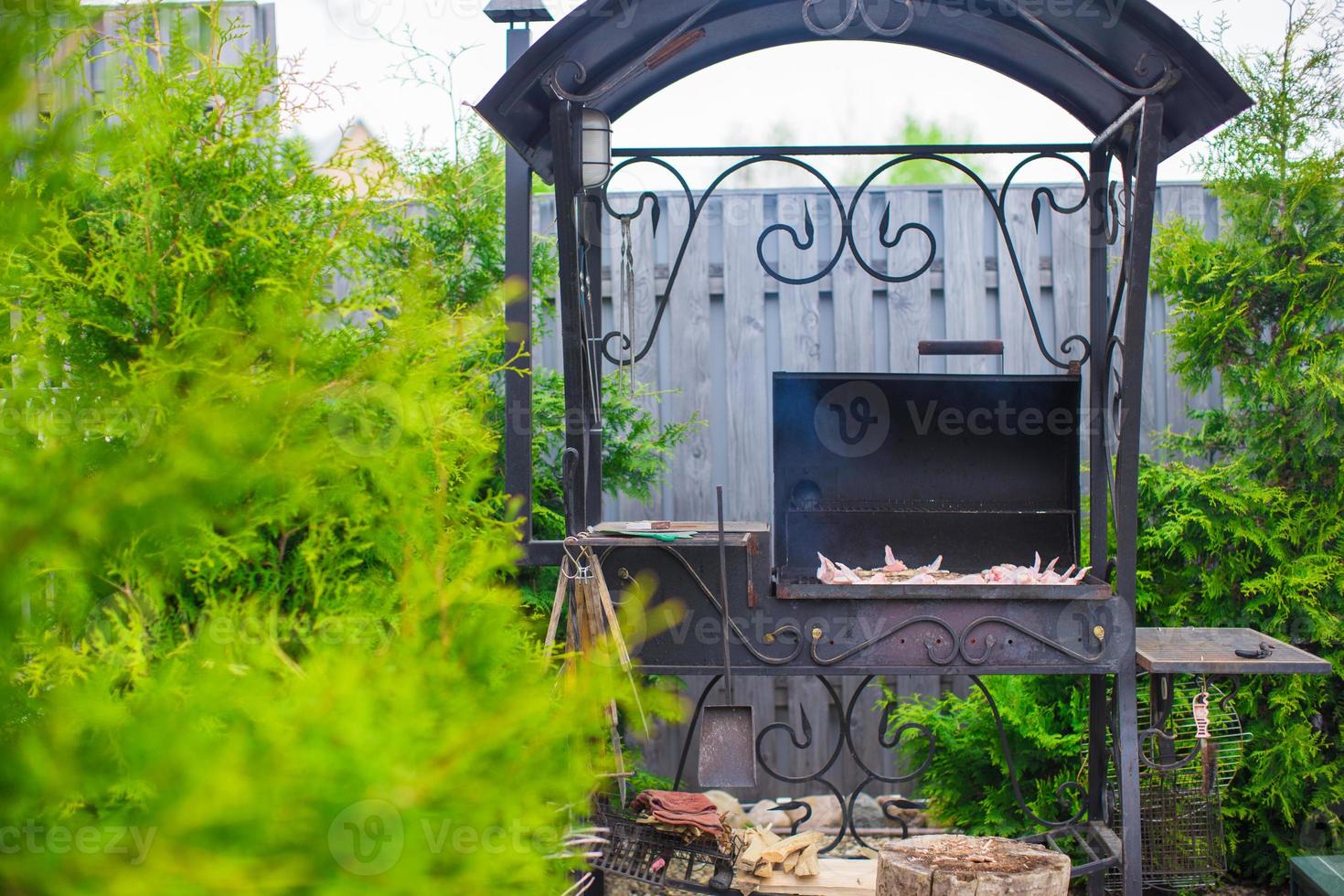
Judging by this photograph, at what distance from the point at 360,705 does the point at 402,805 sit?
0.07 meters

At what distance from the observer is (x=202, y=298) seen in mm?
1418

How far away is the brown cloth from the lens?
9.64 feet

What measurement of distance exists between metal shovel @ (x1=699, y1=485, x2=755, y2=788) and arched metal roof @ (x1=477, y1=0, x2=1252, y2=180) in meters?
1.33

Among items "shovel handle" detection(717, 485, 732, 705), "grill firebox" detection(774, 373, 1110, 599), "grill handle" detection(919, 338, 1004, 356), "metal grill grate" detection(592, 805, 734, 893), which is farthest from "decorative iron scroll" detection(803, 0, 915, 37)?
"metal grill grate" detection(592, 805, 734, 893)

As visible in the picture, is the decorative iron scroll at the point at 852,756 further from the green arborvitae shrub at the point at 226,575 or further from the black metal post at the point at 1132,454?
the green arborvitae shrub at the point at 226,575

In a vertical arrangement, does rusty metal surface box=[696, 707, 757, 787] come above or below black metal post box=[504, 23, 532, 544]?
below

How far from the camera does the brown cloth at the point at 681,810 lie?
2938mm

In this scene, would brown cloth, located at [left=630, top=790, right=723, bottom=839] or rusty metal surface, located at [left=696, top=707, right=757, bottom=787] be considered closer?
rusty metal surface, located at [left=696, top=707, right=757, bottom=787]

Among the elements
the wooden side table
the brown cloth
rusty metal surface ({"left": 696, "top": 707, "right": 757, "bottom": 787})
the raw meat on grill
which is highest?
the raw meat on grill

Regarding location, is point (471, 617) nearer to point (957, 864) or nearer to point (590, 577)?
point (590, 577)

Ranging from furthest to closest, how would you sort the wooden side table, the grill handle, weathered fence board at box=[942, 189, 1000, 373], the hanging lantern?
weathered fence board at box=[942, 189, 1000, 373] < the grill handle < the hanging lantern < the wooden side table

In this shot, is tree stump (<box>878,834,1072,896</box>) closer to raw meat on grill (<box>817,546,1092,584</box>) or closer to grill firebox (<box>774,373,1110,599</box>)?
raw meat on grill (<box>817,546,1092,584</box>)

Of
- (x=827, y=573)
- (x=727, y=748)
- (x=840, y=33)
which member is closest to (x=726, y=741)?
(x=727, y=748)

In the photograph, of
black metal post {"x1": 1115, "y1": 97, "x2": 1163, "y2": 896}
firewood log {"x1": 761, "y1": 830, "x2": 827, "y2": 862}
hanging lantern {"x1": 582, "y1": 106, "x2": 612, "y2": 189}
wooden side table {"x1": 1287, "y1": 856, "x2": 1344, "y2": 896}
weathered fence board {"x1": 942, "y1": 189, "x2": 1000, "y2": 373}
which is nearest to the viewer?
wooden side table {"x1": 1287, "y1": 856, "x2": 1344, "y2": 896}
